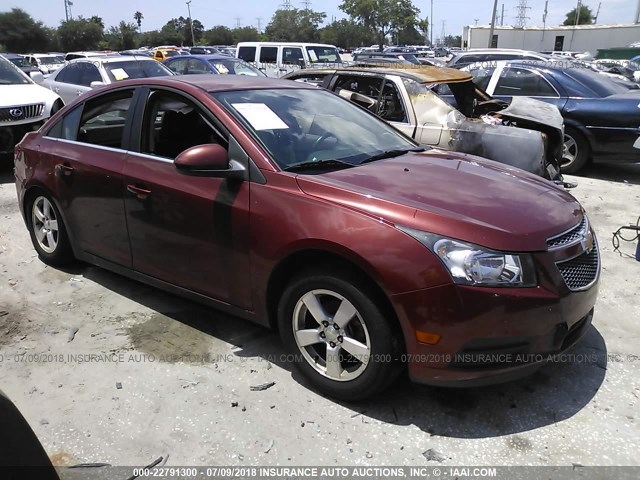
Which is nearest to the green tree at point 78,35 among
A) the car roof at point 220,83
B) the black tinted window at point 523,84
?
the black tinted window at point 523,84

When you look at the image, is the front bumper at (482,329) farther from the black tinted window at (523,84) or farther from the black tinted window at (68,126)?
the black tinted window at (523,84)

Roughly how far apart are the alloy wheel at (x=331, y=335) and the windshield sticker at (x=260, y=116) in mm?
1128

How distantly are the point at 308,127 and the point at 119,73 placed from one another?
848 centimetres

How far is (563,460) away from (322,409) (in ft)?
3.93

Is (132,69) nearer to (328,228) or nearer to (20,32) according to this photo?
(328,228)

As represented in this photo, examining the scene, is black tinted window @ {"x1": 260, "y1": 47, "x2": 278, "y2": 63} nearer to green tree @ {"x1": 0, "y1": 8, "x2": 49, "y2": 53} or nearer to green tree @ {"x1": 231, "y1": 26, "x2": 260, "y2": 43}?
green tree @ {"x1": 0, "y1": 8, "x2": 49, "y2": 53}

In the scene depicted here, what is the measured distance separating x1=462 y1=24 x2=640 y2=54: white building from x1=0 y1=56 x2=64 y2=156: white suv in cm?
6407

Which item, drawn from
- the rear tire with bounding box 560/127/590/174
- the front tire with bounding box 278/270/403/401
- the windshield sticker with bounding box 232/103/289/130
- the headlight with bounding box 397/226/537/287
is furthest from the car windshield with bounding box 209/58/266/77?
the headlight with bounding box 397/226/537/287

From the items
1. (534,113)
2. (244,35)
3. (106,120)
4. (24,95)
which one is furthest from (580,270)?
(244,35)

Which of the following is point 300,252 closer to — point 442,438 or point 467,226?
point 467,226

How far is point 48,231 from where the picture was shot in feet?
15.3

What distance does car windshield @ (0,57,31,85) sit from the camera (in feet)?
28.7

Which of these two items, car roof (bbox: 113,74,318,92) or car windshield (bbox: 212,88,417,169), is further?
car roof (bbox: 113,74,318,92)

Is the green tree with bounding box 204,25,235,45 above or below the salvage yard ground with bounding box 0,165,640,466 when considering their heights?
above
